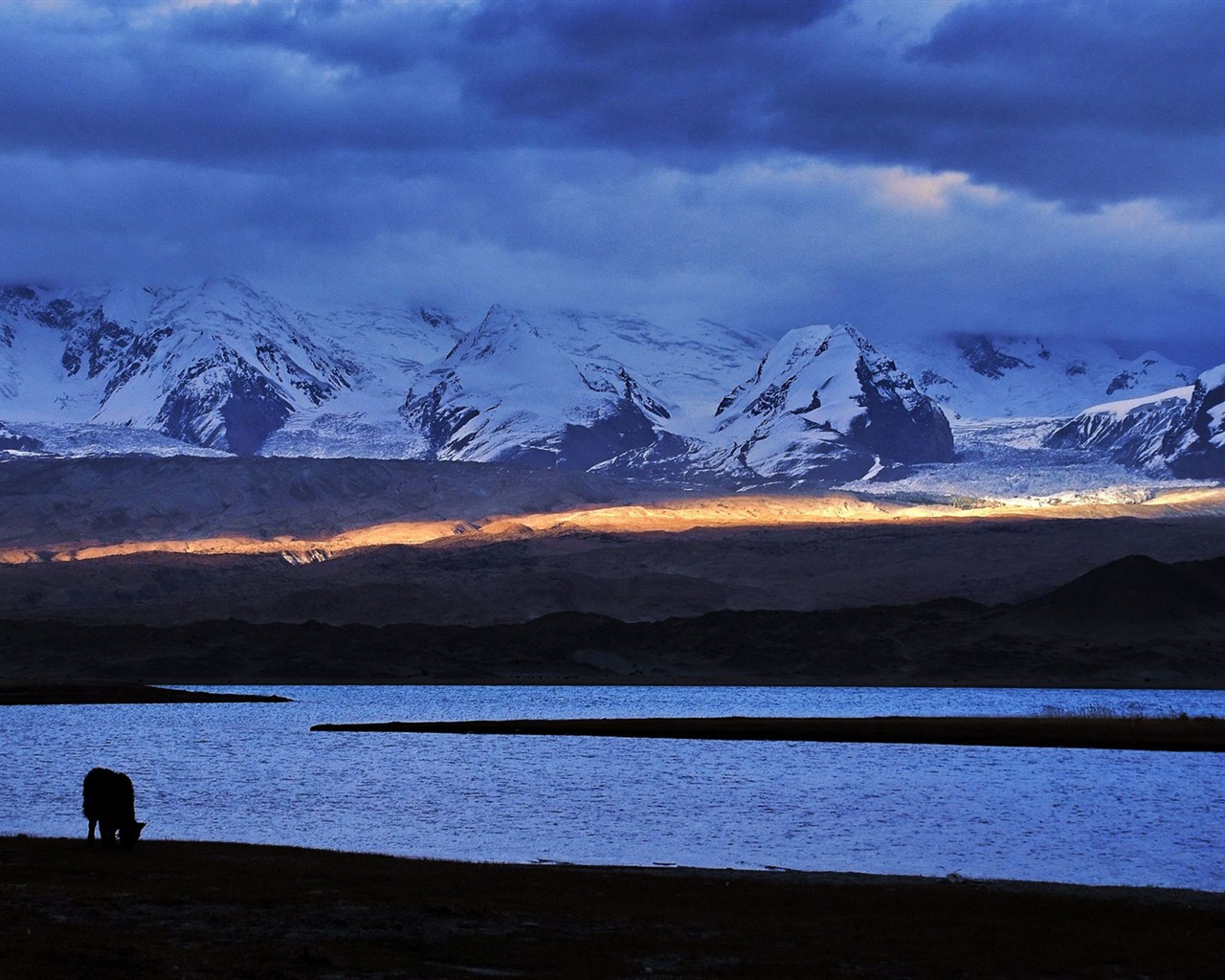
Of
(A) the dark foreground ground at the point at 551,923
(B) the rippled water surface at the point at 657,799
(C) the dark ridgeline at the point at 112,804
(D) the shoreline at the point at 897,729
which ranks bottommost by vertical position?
(D) the shoreline at the point at 897,729

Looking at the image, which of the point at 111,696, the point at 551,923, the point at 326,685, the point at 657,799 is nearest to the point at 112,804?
the point at 551,923

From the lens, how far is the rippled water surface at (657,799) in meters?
52.9

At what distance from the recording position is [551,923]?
3619cm

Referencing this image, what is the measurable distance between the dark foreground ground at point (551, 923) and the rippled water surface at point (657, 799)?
7.47 metres

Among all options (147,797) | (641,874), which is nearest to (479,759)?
(147,797)

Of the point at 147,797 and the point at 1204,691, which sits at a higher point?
the point at 147,797

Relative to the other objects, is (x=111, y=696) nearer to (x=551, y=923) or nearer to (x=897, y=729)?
(x=897, y=729)

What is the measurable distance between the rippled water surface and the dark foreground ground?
24.5ft

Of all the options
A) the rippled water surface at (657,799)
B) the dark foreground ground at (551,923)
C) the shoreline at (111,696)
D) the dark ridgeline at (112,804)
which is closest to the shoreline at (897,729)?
the rippled water surface at (657,799)

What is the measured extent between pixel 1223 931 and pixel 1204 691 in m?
131

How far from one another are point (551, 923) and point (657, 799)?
32108 mm

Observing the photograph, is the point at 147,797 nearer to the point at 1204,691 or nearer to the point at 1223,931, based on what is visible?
the point at 1223,931

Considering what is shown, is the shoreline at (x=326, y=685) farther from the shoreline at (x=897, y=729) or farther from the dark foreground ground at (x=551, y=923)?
the dark foreground ground at (x=551, y=923)

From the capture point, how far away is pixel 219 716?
425 ft
